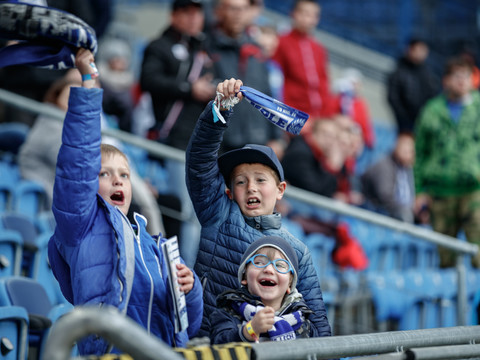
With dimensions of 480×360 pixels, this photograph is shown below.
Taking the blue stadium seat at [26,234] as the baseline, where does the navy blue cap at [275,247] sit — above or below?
below

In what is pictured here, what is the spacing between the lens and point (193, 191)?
330 centimetres

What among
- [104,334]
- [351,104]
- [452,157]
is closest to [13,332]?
[104,334]

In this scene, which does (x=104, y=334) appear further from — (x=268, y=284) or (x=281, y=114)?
(x=281, y=114)

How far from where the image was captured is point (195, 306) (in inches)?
116

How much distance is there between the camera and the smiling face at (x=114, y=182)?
10.6ft

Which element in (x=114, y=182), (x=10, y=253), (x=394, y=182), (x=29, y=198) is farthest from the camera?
(x=394, y=182)

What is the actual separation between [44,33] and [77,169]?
0.64m

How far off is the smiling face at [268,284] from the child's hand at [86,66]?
0.87 meters

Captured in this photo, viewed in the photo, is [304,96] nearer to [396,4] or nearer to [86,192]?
[86,192]

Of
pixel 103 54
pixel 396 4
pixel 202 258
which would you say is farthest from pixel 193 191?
pixel 396 4

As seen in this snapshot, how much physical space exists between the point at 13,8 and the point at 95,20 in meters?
4.43

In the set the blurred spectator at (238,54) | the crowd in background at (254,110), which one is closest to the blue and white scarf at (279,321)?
the crowd in background at (254,110)

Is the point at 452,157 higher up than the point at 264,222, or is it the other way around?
the point at 452,157

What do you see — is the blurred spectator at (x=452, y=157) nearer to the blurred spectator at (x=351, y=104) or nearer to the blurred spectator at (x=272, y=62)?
the blurred spectator at (x=272, y=62)
